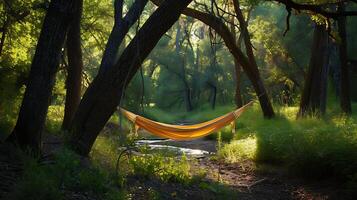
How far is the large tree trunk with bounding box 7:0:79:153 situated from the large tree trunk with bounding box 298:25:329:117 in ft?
23.0

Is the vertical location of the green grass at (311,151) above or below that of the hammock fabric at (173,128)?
below

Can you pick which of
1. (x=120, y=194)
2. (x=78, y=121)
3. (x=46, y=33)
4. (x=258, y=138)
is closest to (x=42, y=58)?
(x=46, y=33)

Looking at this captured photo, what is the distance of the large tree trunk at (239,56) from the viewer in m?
8.56

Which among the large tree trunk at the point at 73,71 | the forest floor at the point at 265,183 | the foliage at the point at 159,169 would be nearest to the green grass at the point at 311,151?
the forest floor at the point at 265,183

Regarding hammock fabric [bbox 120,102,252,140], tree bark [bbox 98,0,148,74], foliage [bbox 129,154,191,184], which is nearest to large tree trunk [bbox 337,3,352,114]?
hammock fabric [bbox 120,102,252,140]

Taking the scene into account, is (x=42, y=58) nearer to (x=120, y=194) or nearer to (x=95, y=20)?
(x=120, y=194)

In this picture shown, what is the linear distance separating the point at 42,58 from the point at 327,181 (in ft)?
11.4

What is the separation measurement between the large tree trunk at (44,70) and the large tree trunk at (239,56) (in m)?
4.36

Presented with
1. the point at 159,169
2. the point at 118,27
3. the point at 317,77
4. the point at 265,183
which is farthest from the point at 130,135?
the point at 317,77

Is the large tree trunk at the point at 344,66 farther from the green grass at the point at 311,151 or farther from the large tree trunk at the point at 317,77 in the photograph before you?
the green grass at the point at 311,151

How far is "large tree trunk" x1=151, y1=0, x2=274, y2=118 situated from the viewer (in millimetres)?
8560

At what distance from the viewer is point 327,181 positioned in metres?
5.28

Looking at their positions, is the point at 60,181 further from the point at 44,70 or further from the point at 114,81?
the point at 114,81

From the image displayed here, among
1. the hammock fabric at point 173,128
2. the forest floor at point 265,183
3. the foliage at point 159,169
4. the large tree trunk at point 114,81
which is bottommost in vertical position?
the forest floor at point 265,183
